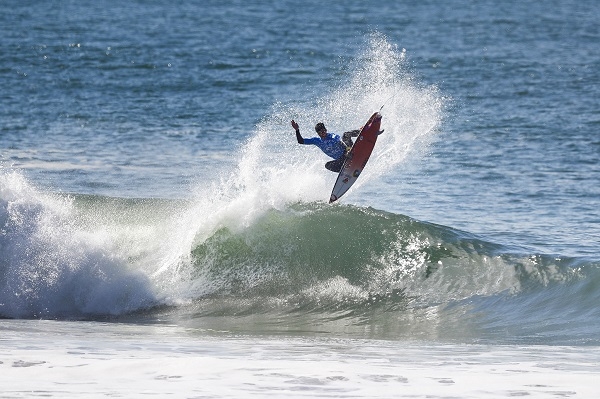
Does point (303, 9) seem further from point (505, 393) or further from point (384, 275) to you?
point (505, 393)

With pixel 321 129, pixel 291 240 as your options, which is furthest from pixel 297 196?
pixel 321 129

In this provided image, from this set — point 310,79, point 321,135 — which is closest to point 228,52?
point 310,79

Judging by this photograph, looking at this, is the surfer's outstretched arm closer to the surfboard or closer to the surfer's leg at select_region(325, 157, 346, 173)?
the surfboard

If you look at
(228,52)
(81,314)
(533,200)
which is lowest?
(81,314)

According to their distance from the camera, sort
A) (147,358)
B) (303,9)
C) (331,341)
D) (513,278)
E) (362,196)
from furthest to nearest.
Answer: (303,9), (362,196), (513,278), (331,341), (147,358)

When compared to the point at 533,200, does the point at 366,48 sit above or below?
above

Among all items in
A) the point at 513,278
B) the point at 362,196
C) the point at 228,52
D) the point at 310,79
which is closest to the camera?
the point at 513,278

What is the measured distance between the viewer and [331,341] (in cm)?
1459

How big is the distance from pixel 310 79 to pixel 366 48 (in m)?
14.6

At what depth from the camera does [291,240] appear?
18.9m

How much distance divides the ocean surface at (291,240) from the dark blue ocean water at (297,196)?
0.20ft

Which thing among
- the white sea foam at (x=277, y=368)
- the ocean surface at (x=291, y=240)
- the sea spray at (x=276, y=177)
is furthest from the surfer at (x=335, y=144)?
the white sea foam at (x=277, y=368)

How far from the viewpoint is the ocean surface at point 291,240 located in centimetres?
1224

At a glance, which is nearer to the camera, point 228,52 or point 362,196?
point 362,196
